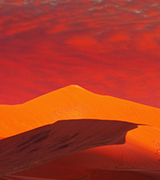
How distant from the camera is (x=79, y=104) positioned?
5644 centimetres

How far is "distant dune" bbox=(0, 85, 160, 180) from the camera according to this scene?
15789 mm

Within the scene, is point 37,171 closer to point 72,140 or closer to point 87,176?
point 87,176

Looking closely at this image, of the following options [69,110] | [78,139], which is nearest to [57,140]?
[78,139]

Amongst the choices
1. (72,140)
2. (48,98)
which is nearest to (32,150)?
(72,140)

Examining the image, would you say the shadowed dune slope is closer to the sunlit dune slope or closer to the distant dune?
the distant dune

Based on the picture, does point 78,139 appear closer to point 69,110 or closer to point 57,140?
point 57,140

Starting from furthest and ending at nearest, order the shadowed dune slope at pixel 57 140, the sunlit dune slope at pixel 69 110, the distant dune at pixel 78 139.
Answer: the sunlit dune slope at pixel 69 110 → the shadowed dune slope at pixel 57 140 → the distant dune at pixel 78 139

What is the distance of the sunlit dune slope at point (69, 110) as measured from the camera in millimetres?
49812

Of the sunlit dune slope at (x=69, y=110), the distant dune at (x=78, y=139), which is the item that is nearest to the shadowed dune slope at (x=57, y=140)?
the distant dune at (x=78, y=139)

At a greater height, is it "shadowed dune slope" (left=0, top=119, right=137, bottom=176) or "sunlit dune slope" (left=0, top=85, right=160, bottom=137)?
"shadowed dune slope" (left=0, top=119, right=137, bottom=176)

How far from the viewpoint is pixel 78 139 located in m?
31.7

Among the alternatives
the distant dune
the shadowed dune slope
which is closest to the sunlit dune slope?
the distant dune

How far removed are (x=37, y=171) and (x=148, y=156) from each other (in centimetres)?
995

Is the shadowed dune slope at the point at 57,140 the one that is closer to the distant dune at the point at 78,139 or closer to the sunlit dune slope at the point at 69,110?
the distant dune at the point at 78,139
